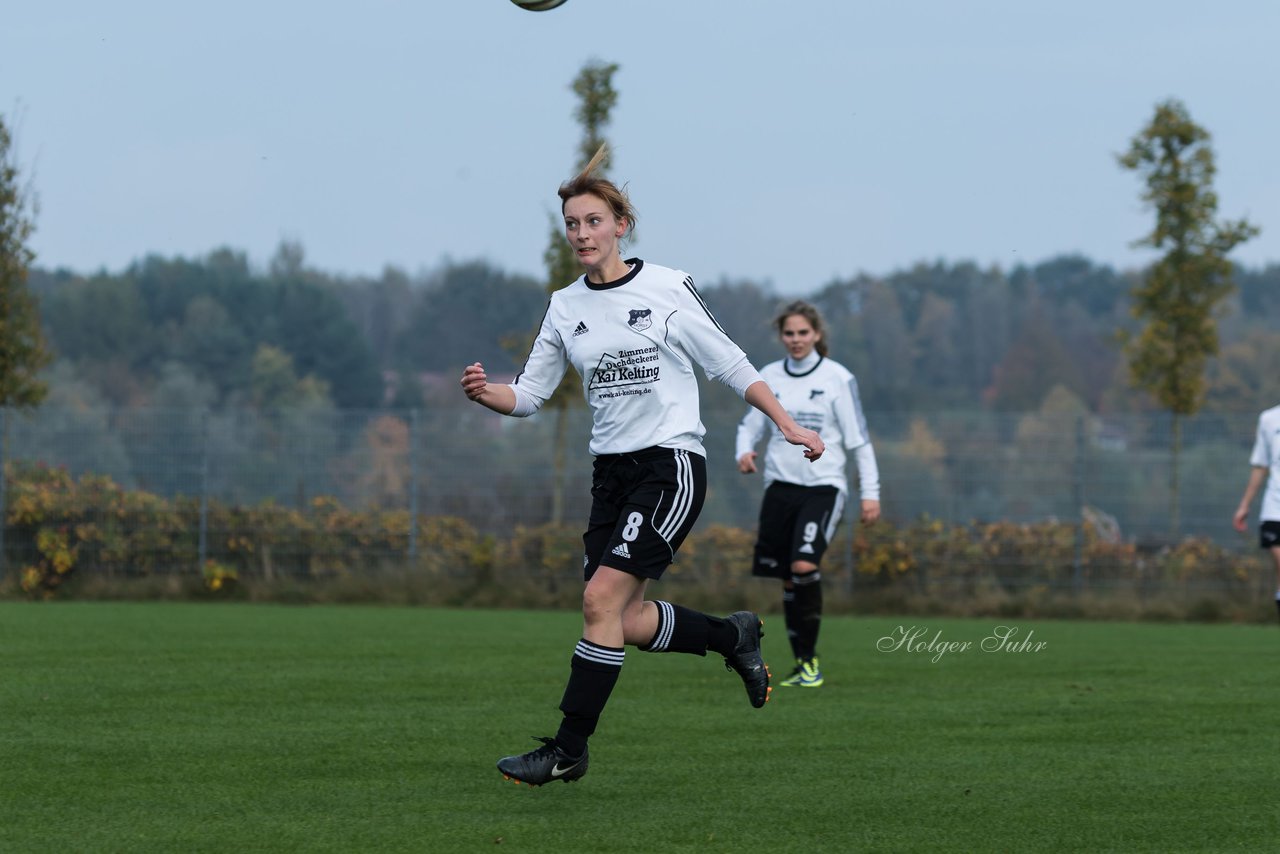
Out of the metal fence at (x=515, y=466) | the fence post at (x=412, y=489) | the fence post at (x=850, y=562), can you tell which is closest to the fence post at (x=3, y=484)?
the metal fence at (x=515, y=466)

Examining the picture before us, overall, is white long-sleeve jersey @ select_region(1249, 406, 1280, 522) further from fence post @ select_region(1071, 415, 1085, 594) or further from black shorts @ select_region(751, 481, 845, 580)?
fence post @ select_region(1071, 415, 1085, 594)

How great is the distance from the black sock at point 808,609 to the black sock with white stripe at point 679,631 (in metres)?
3.32

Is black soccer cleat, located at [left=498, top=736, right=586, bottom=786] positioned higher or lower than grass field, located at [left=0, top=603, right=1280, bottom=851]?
higher

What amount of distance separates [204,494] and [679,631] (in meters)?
13.4

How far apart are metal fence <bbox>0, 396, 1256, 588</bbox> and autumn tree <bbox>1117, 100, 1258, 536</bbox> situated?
5.28 feet

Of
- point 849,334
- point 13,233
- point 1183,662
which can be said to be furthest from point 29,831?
point 849,334

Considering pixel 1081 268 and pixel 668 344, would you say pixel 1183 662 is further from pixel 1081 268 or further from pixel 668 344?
pixel 1081 268

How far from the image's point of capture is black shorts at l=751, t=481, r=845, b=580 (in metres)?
9.64

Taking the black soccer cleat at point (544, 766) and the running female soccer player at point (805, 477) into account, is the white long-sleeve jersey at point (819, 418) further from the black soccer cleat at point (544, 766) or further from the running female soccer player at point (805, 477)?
the black soccer cleat at point (544, 766)

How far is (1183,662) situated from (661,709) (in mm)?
4629

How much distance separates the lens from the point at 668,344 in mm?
5816
